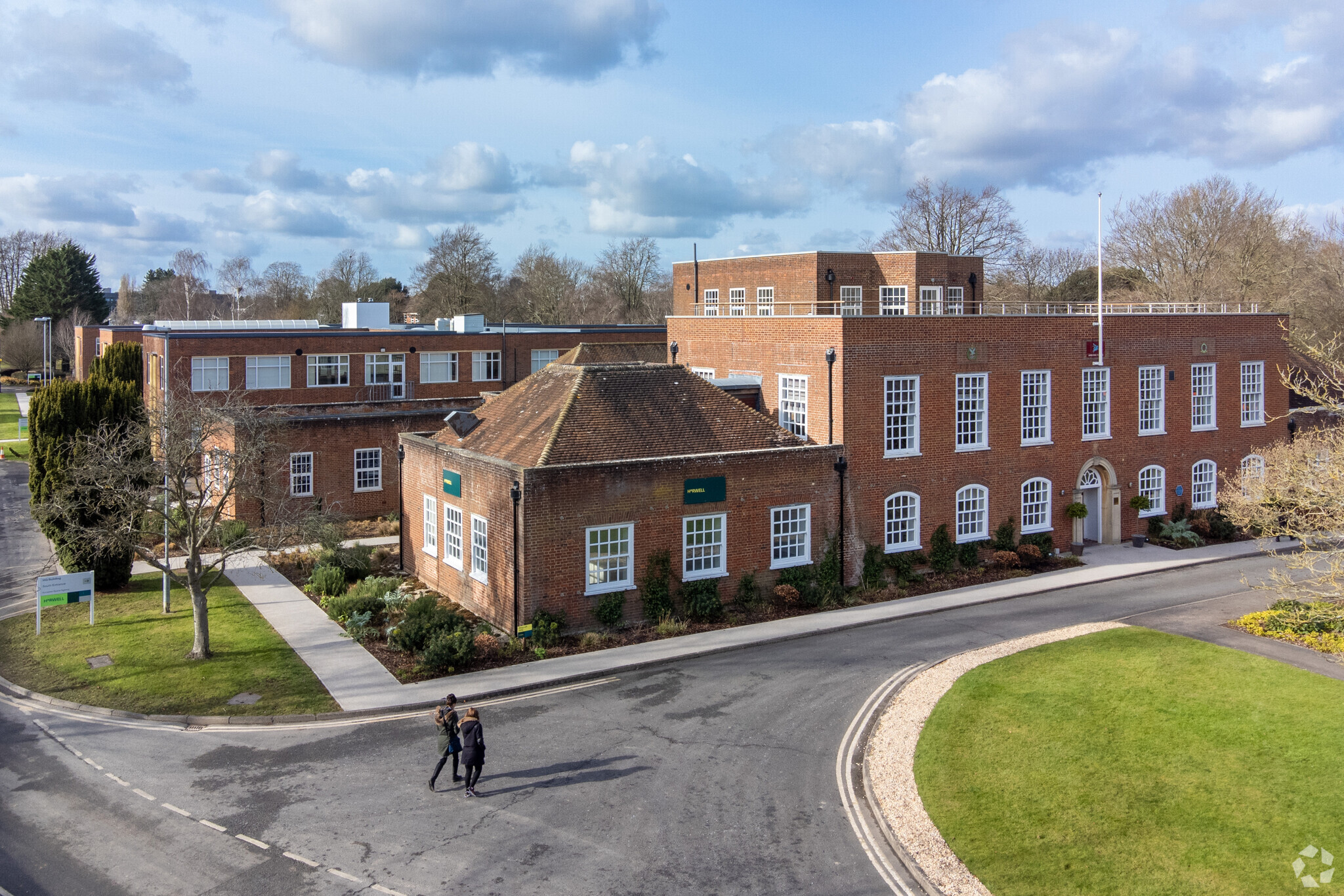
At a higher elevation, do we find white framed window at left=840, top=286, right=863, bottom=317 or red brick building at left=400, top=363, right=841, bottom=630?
white framed window at left=840, top=286, right=863, bottom=317

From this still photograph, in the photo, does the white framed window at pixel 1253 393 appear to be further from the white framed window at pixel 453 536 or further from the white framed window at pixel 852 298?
the white framed window at pixel 453 536

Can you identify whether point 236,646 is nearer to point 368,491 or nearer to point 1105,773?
point 368,491

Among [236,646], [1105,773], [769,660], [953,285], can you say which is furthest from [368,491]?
[1105,773]

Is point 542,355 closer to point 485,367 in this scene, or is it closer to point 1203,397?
point 485,367

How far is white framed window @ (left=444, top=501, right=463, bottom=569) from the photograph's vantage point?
25344mm

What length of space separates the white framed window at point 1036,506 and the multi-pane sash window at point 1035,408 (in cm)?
132

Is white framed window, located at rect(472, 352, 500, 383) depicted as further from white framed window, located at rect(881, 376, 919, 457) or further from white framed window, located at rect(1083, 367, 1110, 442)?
white framed window, located at rect(1083, 367, 1110, 442)

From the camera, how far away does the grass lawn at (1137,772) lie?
1250 centimetres

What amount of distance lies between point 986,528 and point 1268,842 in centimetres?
1674

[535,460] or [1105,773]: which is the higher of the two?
[535,460]

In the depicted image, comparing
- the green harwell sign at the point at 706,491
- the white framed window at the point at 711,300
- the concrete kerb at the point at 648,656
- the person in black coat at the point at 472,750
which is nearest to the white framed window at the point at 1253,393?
the concrete kerb at the point at 648,656

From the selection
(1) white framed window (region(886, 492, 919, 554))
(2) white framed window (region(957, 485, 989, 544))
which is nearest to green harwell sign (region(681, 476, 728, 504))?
(1) white framed window (region(886, 492, 919, 554))

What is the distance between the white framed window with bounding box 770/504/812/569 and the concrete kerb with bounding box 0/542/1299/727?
5.23 ft

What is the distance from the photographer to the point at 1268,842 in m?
12.9
